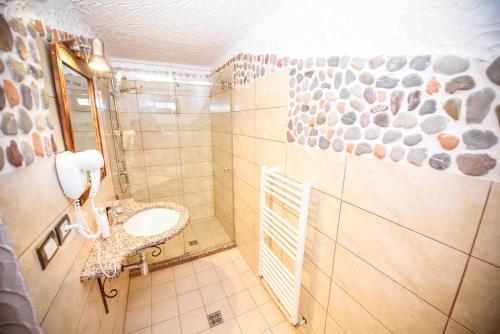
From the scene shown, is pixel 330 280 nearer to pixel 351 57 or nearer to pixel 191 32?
pixel 351 57

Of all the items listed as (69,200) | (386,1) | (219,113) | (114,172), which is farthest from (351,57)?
(114,172)

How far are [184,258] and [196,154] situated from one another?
134 cm

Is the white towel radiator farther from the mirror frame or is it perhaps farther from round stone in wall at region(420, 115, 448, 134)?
the mirror frame

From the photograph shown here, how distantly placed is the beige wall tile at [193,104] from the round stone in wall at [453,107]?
8.01 ft

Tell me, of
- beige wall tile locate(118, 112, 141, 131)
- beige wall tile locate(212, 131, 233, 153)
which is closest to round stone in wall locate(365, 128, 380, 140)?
beige wall tile locate(212, 131, 233, 153)

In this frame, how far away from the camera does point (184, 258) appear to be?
211 cm

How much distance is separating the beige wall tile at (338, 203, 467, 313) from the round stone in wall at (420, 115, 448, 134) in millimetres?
360

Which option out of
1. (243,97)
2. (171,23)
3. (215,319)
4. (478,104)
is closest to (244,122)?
(243,97)

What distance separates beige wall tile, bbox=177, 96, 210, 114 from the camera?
8.08 ft

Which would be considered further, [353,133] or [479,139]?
[353,133]

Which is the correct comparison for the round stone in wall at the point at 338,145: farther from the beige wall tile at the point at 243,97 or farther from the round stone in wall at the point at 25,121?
the round stone in wall at the point at 25,121

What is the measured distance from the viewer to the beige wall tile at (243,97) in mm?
1593

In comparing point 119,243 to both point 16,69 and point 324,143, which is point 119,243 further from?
point 324,143

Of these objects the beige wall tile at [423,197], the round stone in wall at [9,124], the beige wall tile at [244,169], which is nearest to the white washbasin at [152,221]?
the beige wall tile at [244,169]
